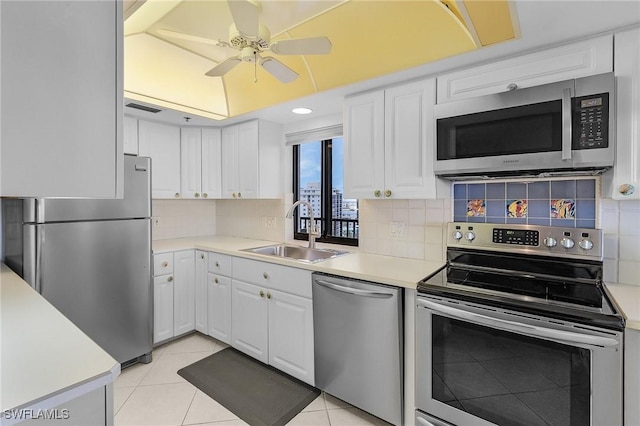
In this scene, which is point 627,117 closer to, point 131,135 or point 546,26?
point 546,26

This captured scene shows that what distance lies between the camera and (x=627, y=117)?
1.45 metres

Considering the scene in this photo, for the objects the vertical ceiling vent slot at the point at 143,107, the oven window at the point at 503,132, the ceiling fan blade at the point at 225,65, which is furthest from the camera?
the vertical ceiling vent slot at the point at 143,107

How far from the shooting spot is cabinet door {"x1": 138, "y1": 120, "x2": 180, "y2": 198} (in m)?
3.05

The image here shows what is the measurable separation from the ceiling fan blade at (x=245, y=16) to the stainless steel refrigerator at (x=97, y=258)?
1534 millimetres

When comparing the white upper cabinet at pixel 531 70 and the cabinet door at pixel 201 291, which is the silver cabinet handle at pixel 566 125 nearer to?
the white upper cabinet at pixel 531 70

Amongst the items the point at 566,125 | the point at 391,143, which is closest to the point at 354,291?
the point at 391,143

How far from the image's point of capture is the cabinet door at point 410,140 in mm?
2002

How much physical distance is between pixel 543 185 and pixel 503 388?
1.17m

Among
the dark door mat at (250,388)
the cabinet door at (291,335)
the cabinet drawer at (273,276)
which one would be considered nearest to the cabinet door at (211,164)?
the cabinet drawer at (273,276)

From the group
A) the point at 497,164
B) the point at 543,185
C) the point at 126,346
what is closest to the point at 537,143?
the point at 497,164

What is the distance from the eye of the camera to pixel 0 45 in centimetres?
60

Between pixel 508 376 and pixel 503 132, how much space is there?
1.20 meters

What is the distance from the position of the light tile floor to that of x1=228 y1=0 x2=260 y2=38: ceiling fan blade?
2173 mm

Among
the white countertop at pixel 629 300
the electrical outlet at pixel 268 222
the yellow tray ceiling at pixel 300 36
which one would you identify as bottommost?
the white countertop at pixel 629 300
